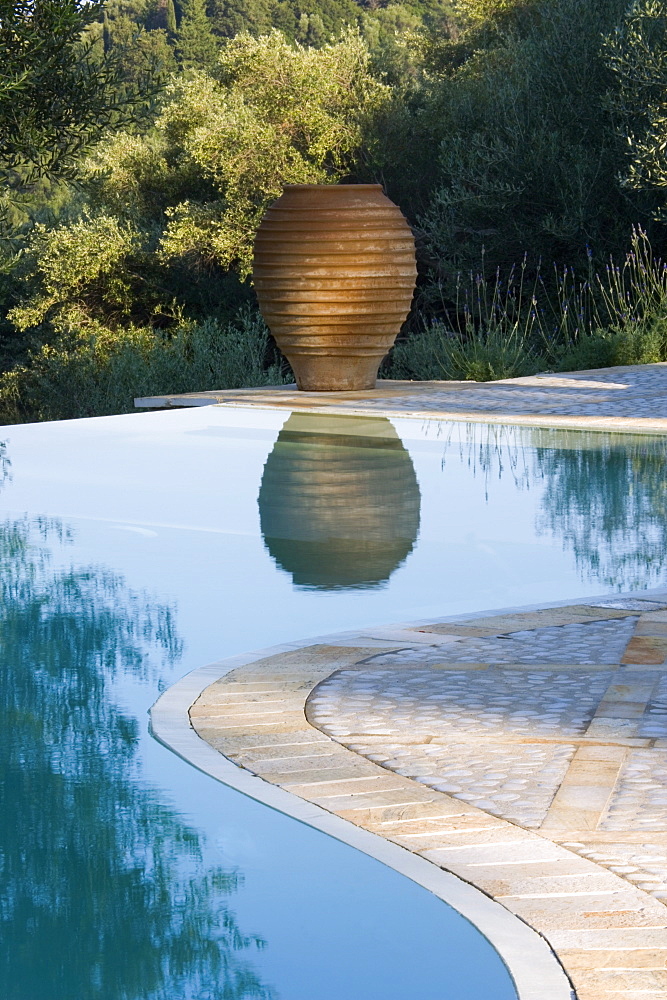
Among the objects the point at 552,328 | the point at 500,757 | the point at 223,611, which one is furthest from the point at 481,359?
the point at 500,757

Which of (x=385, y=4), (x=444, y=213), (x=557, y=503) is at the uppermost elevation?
(x=385, y=4)

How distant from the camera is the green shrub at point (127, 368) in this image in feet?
44.7

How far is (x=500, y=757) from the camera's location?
2803 mm

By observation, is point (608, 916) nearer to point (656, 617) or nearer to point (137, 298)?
point (656, 617)

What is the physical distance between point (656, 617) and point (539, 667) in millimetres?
610

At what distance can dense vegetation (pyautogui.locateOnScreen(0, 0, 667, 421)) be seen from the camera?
1323cm

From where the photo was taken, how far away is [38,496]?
20.2ft

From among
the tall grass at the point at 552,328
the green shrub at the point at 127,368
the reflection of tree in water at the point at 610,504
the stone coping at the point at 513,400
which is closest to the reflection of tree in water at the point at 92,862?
the reflection of tree in water at the point at 610,504

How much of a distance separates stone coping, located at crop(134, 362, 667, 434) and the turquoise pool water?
33cm

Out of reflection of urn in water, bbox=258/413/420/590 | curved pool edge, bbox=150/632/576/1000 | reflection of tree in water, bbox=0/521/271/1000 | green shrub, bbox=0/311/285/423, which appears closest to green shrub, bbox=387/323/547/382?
green shrub, bbox=0/311/285/423

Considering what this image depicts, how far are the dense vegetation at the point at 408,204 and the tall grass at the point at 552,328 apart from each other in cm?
3

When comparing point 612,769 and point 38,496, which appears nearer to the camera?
point 612,769

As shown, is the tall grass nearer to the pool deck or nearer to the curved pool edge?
the pool deck

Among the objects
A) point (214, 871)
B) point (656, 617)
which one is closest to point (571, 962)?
point (214, 871)
